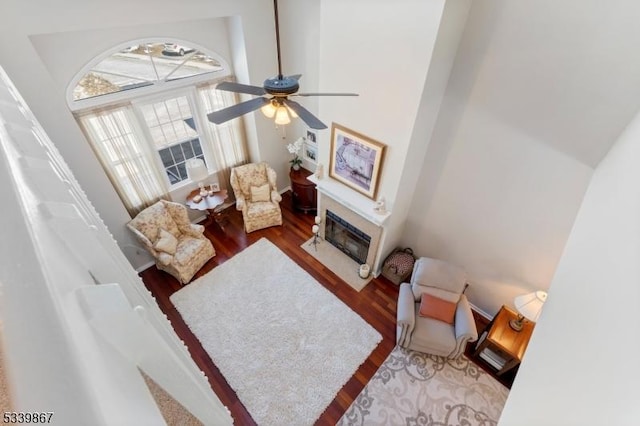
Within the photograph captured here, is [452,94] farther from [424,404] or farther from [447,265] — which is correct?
[424,404]

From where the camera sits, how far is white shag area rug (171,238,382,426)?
3344mm

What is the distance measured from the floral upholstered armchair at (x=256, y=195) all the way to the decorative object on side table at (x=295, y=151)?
17.3 inches

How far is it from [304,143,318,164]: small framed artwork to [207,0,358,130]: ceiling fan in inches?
122

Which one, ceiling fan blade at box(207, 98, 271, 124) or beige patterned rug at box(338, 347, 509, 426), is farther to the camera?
beige patterned rug at box(338, 347, 509, 426)

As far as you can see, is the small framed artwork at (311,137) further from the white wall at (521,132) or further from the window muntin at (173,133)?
the white wall at (521,132)

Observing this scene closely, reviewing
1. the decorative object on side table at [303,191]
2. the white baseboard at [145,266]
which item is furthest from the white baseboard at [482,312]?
the white baseboard at [145,266]

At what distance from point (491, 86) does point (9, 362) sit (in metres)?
3.47

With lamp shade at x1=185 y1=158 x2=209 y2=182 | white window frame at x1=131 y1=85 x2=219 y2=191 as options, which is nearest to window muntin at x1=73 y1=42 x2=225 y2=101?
white window frame at x1=131 y1=85 x2=219 y2=191

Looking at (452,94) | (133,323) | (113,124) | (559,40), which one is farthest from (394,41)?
(113,124)

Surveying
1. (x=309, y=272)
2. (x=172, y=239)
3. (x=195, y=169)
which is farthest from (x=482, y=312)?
(x=195, y=169)

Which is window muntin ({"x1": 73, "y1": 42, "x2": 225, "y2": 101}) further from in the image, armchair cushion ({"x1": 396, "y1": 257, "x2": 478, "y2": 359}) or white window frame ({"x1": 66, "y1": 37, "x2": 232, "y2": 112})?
armchair cushion ({"x1": 396, "y1": 257, "x2": 478, "y2": 359})

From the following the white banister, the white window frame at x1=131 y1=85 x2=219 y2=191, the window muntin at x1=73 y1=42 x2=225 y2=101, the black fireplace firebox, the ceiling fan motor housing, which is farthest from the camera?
the black fireplace firebox

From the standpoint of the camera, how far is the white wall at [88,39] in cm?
266

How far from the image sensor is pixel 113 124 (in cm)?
374
